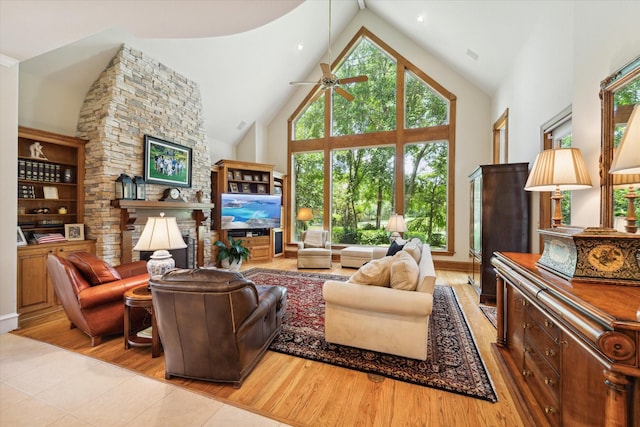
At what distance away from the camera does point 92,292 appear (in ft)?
7.47

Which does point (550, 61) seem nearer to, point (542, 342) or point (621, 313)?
point (542, 342)

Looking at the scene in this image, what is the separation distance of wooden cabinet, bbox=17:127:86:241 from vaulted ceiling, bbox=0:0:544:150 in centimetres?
90

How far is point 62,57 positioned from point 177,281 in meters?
3.86

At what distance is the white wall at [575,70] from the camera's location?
1748 millimetres

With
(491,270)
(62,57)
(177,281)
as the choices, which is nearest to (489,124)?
(491,270)

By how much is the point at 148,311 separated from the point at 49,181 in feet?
8.66

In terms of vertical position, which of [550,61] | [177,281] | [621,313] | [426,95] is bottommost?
[177,281]

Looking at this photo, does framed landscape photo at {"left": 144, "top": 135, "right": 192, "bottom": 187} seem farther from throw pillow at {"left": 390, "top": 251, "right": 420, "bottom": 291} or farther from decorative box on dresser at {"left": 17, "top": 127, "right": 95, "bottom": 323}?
throw pillow at {"left": 390, "top": 251, "right": 420, "bottom": 291}

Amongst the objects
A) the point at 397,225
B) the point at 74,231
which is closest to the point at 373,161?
the point at 397,225

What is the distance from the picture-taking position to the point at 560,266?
1.38 meters

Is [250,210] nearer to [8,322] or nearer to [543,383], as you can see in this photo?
[8,322]

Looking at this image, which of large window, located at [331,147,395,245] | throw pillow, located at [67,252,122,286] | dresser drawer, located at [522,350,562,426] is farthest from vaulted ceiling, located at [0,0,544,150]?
dresser drawer, located at [522,350,562,426]

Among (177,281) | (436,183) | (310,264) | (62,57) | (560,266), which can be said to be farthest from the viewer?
(436,183)

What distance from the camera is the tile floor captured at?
157 cm
